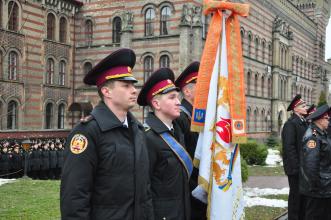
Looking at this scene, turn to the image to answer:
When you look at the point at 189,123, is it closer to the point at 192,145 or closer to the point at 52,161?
the point at 192,145

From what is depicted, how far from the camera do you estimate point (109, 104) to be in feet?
12.7

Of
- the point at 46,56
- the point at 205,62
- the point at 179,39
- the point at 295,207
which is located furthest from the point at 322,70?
the point at 205,62

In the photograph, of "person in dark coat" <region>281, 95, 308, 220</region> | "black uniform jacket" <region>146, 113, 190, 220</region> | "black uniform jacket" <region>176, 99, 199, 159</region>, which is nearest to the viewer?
"black uniform jacket" <region>146, 113, 190, 220</region>

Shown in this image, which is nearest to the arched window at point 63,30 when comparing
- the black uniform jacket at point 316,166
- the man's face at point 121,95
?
the black uniform jacket at point 316,166

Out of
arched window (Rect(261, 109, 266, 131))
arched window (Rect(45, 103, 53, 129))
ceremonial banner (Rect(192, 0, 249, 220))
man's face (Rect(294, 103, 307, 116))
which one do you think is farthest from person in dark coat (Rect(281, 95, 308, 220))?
arched window (Rect(261, 109, 266, 131))

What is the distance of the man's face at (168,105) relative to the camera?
4711 millimetres

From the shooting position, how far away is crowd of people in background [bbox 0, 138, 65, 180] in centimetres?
1620

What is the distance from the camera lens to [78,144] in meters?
3.53

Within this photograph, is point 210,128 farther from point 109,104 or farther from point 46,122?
point 46,122

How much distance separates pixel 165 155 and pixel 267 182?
1202 cm

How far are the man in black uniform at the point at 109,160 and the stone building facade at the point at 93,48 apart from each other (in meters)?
21.6

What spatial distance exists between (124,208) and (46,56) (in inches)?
1122

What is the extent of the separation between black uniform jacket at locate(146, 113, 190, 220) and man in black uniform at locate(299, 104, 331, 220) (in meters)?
3.23

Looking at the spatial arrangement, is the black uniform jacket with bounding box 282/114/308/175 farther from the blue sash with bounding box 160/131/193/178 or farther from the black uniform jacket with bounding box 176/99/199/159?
the blue sash with bounding box 160/131/193/178
